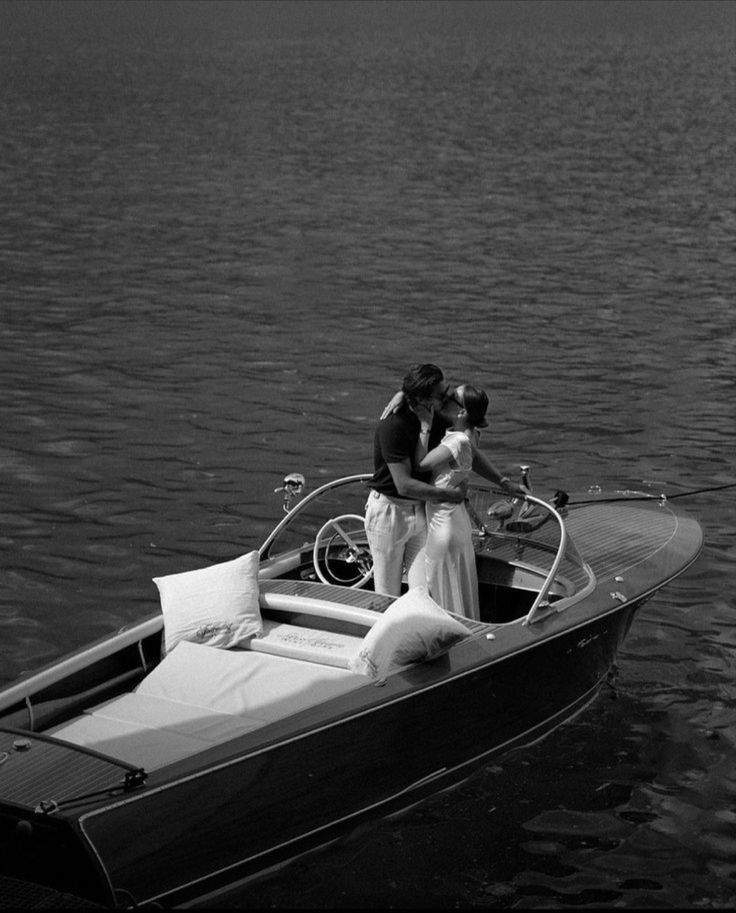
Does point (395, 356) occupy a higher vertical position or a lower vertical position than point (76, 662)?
higher

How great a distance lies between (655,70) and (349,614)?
171 feet

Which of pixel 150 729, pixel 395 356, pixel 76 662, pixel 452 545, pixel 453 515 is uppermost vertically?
pixel 395 356

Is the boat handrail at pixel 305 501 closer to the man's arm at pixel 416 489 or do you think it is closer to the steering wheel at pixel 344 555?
the steering wheel at pixel 344 555

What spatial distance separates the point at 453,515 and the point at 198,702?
2.20 metres

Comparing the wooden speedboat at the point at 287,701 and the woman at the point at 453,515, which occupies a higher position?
the woman at the point at 453,515

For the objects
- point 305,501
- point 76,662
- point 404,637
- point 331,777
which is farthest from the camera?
point 305,501

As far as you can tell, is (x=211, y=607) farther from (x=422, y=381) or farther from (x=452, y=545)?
(x=422, y=381)

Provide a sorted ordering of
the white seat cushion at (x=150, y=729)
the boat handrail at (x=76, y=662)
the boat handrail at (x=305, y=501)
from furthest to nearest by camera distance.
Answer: the boat handrail at (x=305, y=501) < the boat handrail at (x=76, y=662) < the white seat cushion at (x=150, y=729)

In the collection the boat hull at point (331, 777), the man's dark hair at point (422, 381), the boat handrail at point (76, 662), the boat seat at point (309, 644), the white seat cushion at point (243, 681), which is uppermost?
the man's dark hair at point (422, 381)

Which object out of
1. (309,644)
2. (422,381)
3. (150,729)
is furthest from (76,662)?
(422,381)

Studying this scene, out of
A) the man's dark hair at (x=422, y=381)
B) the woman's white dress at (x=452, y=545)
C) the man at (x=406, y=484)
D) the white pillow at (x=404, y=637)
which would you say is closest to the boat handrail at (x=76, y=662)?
the white pillow at (x=404, y=637)

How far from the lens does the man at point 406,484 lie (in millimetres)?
9586

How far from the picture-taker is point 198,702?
886 centimetres

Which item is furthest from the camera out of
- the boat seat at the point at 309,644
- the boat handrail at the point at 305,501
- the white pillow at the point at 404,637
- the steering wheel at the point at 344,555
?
the steering wheel at the point at 344,555
